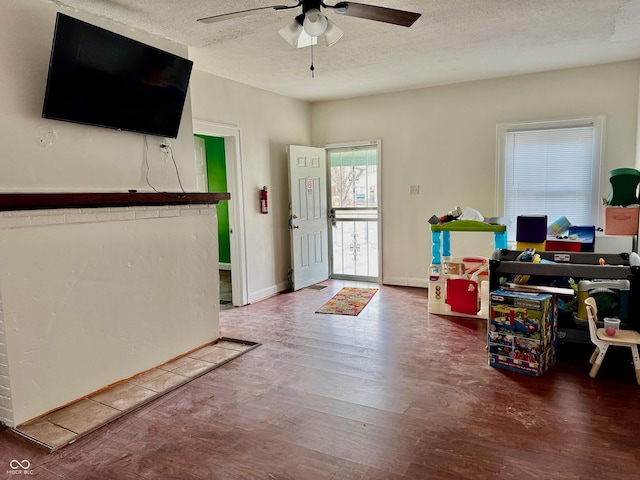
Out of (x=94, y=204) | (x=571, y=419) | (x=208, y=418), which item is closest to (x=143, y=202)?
(x=94, y=204)

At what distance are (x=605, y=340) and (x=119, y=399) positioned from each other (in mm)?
3204

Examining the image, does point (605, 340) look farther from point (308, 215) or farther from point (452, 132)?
point (308, 215)

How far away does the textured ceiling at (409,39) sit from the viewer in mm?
2893

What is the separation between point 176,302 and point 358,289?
9.04ft

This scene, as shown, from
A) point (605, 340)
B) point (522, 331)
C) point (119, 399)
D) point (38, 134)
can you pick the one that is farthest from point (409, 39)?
point (119, 399)

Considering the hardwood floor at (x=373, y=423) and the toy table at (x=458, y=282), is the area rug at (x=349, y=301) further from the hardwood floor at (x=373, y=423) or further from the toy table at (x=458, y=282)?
the hardwood floor at (x=373, y=423)

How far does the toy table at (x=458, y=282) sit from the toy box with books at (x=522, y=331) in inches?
45.8

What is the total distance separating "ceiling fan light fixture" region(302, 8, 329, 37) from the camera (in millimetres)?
2406

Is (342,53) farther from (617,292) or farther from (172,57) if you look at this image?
(617,292)

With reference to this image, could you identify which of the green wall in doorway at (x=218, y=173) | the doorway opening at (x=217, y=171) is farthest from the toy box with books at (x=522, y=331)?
the green wall in doorway at (x=218, y=173)

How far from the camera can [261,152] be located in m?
5.21

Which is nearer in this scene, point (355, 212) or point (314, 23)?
point (314, 23)

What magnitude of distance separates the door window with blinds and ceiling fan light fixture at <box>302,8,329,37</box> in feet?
10.3

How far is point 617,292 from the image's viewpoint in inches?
126
